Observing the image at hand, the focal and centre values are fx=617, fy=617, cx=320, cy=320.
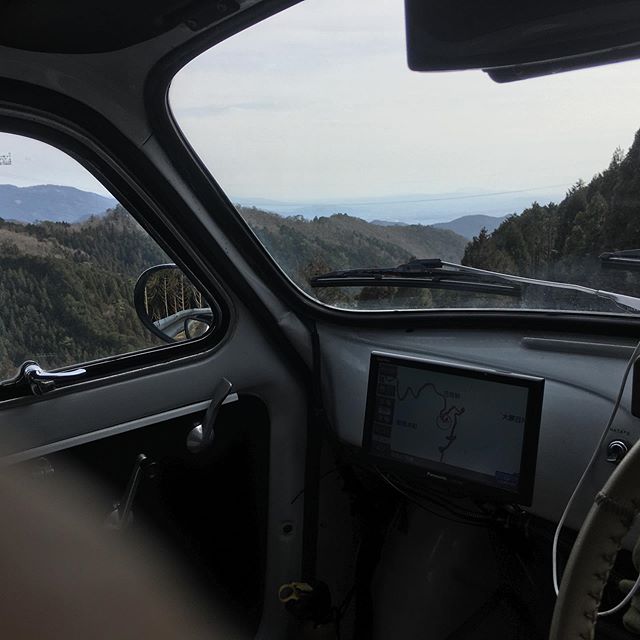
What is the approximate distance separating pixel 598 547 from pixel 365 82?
1251 mm

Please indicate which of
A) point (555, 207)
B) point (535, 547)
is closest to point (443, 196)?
point (555, 207)

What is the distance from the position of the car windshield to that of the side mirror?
0.27m

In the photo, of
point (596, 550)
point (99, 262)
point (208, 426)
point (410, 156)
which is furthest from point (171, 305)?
point (596, 550)

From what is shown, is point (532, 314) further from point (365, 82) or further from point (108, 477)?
point (108, 477)

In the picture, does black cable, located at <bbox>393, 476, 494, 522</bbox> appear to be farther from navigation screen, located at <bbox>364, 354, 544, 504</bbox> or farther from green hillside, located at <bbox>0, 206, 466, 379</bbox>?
green hillside, located at <bbox>0, 206, 466, 379</bbox>

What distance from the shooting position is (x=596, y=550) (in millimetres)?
731

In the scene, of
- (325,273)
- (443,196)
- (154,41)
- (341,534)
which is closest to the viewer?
(154,41)

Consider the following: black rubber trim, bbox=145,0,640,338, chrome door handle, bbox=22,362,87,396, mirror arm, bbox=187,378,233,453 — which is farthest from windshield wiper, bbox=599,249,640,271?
chrome door handle, bbox=22,362,87,396

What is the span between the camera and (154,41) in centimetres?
144

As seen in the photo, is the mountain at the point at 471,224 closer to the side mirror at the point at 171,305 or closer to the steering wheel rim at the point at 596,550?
the side mirror at the point at 171,305

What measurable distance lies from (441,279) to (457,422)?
0.48 m

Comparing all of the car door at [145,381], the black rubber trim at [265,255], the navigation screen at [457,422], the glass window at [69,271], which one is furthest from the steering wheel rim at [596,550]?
the glass window at [69,271]

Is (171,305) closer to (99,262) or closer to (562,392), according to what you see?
(99,262)

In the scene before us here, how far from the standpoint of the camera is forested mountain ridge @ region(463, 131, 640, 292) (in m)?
1.50
